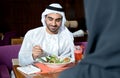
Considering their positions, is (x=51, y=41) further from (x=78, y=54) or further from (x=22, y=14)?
(x=22, y=14)

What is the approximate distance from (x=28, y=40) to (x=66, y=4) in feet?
13.6

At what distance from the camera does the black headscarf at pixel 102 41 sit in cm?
58

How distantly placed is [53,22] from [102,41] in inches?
86.1

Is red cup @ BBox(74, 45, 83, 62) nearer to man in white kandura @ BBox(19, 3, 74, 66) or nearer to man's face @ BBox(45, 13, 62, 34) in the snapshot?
man in white kandura @ BBox(19, 3, 74, 66)

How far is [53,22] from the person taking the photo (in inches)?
109

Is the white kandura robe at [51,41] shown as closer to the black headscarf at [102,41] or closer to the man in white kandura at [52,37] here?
the man in white kandura at [52,37]

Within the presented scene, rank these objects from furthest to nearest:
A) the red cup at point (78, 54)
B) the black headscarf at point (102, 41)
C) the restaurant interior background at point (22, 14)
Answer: the restaurant interior background at point (22, 14)
the red cup at point (78, 54)
the black headscarf at point (102, 41)

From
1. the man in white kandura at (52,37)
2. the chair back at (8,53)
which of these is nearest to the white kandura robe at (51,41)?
the man in white kandura at (52,37)

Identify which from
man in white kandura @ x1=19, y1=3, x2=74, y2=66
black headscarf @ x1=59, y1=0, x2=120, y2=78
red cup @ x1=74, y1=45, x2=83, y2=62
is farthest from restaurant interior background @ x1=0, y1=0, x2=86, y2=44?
black headscarf @ x1=59, y1=0, x2=120, y2=78

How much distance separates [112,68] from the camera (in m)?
0.58

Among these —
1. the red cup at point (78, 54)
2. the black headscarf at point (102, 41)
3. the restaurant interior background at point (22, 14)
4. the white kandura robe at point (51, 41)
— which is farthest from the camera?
the restaurant interior background at point (22, 14)

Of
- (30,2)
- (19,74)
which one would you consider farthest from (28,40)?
(30,2)

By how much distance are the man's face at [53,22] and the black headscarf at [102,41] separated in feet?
7.03

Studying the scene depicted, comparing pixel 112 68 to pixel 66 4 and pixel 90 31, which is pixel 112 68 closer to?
pixel 90 31
